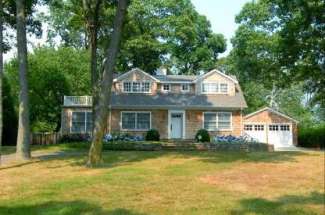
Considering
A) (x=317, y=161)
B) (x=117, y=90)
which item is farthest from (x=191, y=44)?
(x=317, y=161)

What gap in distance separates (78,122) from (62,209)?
3042 cm

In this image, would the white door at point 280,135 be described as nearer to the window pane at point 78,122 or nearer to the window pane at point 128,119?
the window pane at point 128,119

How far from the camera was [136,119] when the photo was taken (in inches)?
1499

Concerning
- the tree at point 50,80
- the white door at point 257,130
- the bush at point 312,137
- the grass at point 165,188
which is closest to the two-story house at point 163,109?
the white door at point 257,130

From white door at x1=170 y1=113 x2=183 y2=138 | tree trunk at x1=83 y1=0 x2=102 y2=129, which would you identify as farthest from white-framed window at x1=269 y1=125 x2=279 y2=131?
tree trunk at x1=83 y1=0 x2=102 y2=129

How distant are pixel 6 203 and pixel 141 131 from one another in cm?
2825

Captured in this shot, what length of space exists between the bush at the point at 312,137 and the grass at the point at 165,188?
2422 centimetres

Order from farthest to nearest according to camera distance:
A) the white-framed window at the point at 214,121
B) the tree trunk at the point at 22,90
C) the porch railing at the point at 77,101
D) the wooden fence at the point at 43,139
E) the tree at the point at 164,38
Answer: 1. the tree at the point at 164,38
2. the porch railing at the point at 77,101
3. the white-framed window at the point at 214,121
4. the wooden fence at the point at 43,139
5. the tree trunk at the point at 22,90

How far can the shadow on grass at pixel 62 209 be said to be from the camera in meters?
8.92

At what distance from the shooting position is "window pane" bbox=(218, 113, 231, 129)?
125ft

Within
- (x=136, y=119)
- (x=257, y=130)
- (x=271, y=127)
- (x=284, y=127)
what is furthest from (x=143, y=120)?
(x=284, y=127)

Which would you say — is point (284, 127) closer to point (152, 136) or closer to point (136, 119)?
point (136, 119)

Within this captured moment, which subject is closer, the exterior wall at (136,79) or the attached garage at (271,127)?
the exterior wall at (136,79)

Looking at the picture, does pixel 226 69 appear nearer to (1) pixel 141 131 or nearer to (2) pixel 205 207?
(1) pixel 141 131
